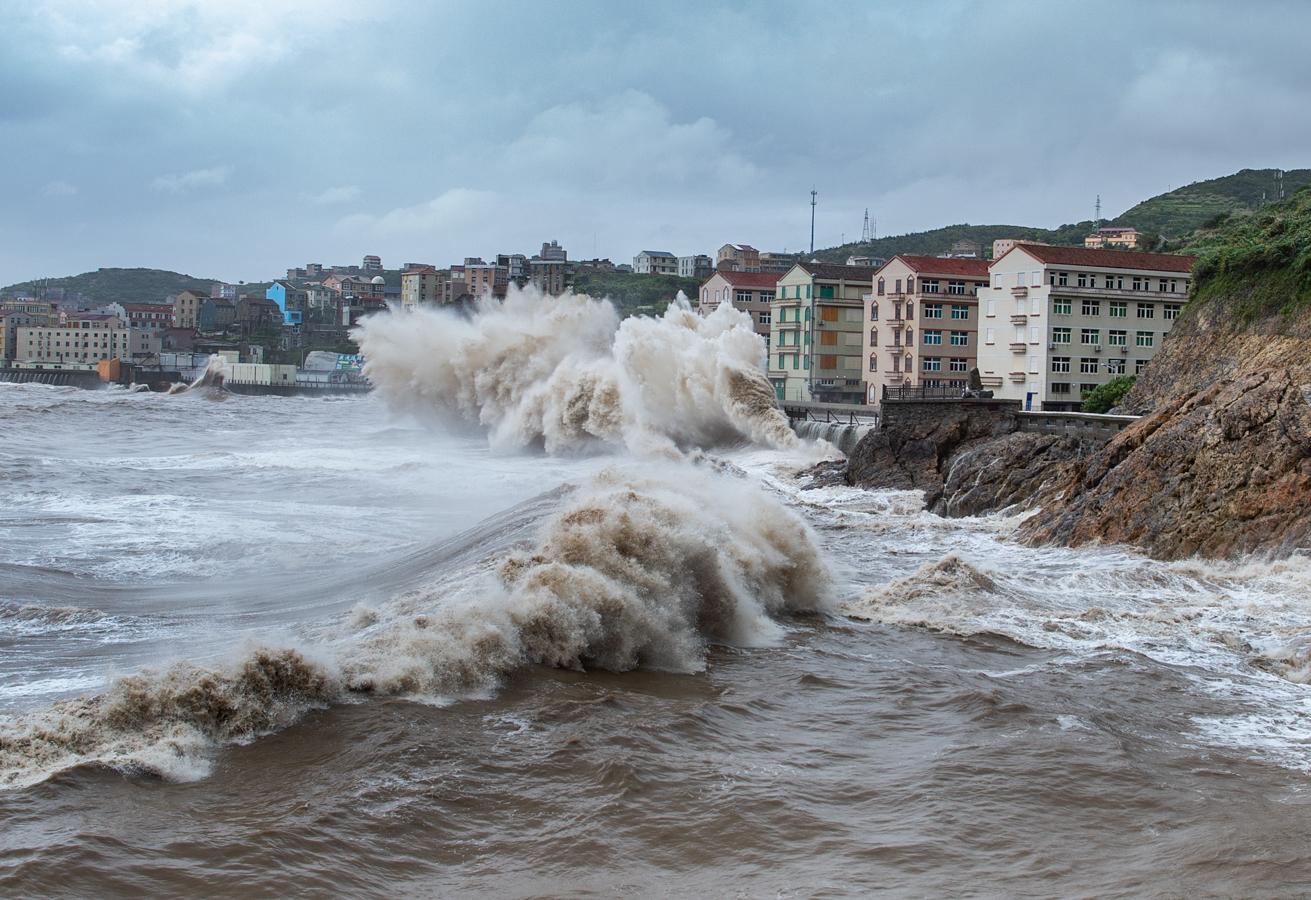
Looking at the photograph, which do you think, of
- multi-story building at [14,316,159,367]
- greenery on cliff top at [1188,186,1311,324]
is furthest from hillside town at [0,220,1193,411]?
multi-story building at [14,316,159,367]

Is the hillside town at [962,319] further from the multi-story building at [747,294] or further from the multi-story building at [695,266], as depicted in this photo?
the multi-story building at [695,266]

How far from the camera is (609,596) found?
10969mm

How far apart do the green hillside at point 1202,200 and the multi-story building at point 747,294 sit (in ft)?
178

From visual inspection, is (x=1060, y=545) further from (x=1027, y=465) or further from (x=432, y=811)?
(x=432, y=811)

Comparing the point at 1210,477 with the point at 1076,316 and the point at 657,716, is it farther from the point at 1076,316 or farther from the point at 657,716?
the point at 1076,316

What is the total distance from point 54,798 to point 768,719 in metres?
4.95

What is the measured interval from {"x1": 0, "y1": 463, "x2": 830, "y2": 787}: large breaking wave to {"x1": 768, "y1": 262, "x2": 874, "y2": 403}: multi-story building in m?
43.5

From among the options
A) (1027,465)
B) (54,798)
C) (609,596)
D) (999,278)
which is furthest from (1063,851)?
(999,278)

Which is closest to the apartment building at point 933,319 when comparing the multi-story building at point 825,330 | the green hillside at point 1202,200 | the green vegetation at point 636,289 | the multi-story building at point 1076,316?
the multi-story building at point 1076,316

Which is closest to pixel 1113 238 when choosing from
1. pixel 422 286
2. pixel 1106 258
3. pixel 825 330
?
pixel 825 330

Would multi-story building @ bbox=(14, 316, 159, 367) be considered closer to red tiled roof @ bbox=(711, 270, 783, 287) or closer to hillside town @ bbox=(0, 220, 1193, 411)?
hillside town @ bbox=(0, 220, 1193, 411)

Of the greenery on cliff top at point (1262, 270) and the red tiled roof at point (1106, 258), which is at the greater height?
the red tiled roof at point (1106, 258)

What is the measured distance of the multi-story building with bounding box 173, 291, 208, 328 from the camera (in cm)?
15612

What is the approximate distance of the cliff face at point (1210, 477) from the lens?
54.5ft
